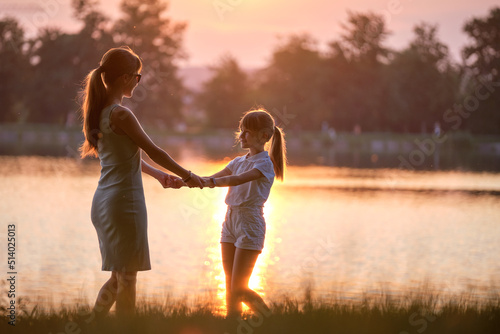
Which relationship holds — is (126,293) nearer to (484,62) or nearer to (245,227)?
(245,227)

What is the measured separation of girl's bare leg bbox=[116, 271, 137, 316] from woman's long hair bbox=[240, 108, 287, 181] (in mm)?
1148

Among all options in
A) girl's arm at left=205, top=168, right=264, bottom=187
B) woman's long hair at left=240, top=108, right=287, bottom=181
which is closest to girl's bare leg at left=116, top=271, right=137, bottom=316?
girl's arm at left=205, top=168, right=264, bottom=187

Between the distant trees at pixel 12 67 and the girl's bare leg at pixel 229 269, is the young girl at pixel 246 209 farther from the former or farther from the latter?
the distant trees at pixel 12 67

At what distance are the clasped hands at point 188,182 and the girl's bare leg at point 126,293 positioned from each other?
2.53ft

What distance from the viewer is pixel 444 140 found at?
59188 mm

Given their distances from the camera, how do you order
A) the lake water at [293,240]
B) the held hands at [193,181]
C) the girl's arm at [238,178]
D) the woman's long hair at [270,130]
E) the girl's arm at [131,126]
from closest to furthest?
the girl's arm at [131,126] → the girl's arm at [238,178] → the woman's long hair at [270,130] → the held hands at [193,181] → the lake water at [293,240]

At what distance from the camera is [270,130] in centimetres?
490

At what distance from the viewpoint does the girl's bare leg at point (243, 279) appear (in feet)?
15.7

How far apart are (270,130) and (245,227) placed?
618 millimetres

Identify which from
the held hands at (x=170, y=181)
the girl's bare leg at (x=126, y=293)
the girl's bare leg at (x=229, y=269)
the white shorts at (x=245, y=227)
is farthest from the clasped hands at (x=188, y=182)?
the girl's bare leg at (x=126, y=293)

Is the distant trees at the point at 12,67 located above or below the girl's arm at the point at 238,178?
above

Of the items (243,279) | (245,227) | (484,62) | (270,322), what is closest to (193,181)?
(245,227)

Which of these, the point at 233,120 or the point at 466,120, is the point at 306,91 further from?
the point at 466,120

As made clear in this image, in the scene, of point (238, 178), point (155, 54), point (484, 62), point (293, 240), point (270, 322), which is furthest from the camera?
point (155, 54)
